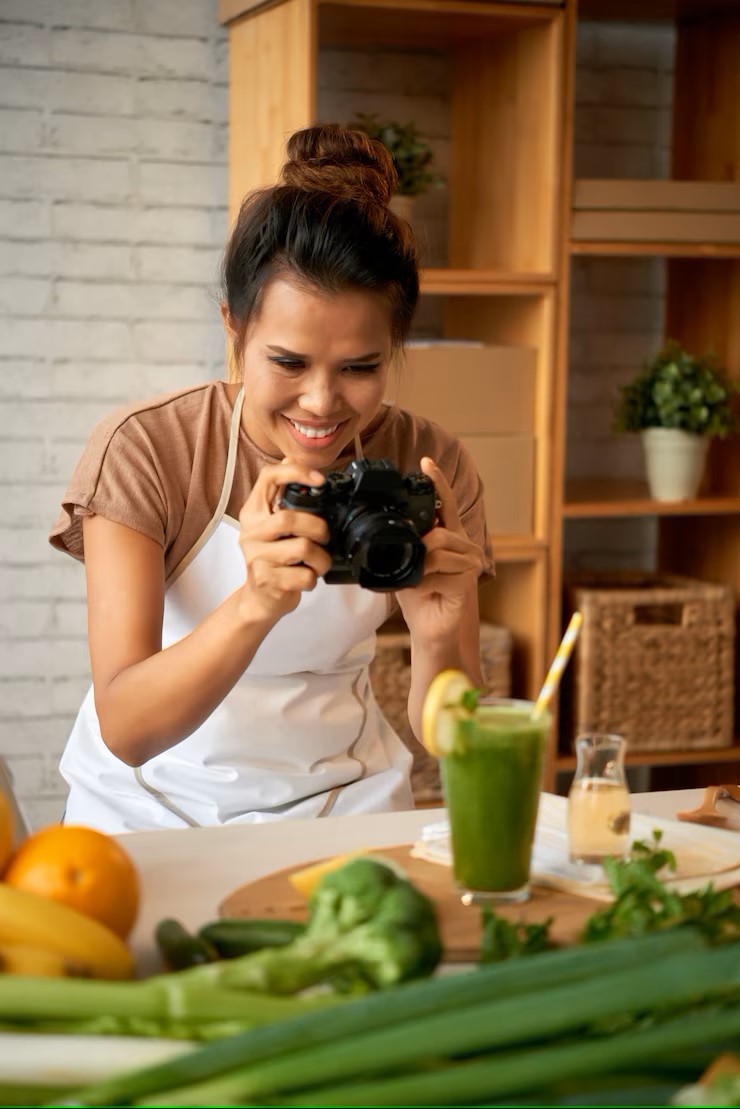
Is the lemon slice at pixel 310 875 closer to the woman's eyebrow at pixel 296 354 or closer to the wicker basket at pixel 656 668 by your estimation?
the woman's eyebrow at pixel 296 354

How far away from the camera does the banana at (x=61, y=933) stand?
82cm

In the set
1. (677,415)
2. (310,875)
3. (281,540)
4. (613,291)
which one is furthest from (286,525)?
(613,291)

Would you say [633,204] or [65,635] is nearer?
[633,204]

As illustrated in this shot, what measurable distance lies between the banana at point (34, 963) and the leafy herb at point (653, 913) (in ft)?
1.03

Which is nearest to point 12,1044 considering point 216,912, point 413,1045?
point 413,1045

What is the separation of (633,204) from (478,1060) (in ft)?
7.46

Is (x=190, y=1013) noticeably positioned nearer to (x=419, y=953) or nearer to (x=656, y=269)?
(x=419, y=953)

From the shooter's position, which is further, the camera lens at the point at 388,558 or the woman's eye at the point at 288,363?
the woman's eye at the point at 288,363

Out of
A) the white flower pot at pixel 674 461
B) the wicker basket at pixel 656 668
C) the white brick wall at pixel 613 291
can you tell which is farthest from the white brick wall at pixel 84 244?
the wicker basket at pixel 656 668

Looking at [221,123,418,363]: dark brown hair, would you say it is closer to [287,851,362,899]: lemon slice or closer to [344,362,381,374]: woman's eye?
[344,362,381,374]: woman's eye

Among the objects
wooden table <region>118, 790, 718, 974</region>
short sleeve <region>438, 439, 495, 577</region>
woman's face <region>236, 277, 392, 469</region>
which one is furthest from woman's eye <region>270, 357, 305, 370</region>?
wooden table <region>118, 790, 718, 974</region>

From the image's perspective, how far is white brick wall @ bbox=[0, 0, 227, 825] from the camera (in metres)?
2.77

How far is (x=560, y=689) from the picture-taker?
114 inches

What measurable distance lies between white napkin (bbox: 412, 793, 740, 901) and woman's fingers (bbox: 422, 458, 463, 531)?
13.9 inches
